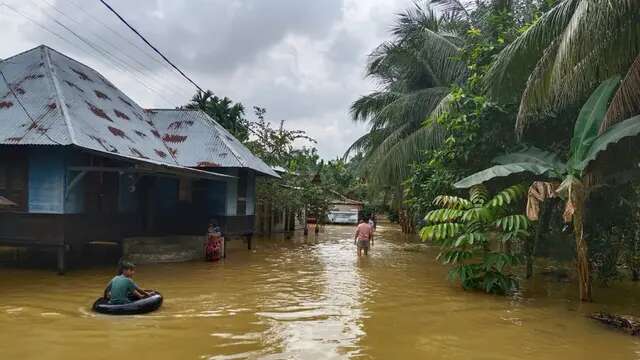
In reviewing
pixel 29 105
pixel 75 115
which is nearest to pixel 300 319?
pixel 75 115

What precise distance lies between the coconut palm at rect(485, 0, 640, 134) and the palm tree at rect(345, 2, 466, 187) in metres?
6.67

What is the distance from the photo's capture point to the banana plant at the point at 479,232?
11.0 m

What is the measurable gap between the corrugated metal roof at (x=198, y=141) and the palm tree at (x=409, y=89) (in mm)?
4989

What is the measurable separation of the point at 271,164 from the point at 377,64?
657 cm

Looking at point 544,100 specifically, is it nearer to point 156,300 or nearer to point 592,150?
point 592,150

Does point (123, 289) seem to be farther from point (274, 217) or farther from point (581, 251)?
point (274, 217)

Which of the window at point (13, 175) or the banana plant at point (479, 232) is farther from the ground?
the window at point (13, 175)

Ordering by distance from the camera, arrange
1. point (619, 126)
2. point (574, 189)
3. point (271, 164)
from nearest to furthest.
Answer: point (619, 126) < point (574, 189) < point (271, 164)

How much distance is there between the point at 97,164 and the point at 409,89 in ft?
45.3

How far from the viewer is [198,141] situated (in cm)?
1844

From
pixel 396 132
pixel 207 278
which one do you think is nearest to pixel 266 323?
pixel 207 278

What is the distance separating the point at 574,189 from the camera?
32.2 feet

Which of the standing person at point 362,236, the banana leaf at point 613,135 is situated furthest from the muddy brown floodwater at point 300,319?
the standing person at point 362,236

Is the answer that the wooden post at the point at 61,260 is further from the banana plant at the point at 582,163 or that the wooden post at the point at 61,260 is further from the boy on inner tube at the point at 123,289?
the banana plant at the point at 582,163
